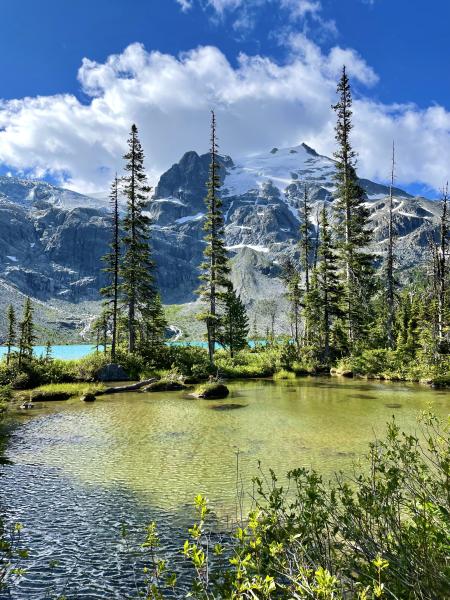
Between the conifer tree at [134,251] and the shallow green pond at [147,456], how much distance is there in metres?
14.6

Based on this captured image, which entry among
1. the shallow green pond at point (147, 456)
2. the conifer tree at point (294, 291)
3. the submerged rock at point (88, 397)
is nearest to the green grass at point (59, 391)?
the submerged rock at point (88, 397)

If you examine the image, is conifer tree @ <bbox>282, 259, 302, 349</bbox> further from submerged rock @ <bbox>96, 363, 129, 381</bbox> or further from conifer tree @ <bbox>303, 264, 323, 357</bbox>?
submerged rock @ <bbox>96, 363, 129, 381</bbox>

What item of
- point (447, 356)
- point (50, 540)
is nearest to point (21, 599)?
point (50, 540)

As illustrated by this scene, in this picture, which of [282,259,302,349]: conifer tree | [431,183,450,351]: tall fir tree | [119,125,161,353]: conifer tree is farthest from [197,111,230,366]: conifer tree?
[431,183,450,351]: tall fir tree

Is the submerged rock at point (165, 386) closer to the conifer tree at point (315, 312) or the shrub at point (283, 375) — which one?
the shrub at point (283, 375)

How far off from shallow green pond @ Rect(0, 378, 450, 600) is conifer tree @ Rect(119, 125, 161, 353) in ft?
48.0

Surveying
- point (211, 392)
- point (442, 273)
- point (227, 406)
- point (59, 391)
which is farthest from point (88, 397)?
point (442, 273)

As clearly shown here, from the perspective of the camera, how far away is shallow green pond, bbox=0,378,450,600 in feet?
25.5

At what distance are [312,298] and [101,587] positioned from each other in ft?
119

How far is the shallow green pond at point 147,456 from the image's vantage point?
25.5 feet

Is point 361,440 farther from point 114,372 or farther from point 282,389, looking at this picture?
Result: point 114,372

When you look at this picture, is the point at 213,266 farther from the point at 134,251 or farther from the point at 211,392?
the point at 211,392

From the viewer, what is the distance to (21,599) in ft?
19.2

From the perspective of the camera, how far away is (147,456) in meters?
13.0
